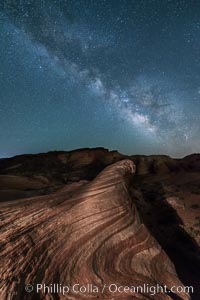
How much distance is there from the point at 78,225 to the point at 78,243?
1.68ft

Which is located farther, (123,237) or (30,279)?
(123,237)

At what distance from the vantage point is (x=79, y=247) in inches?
201

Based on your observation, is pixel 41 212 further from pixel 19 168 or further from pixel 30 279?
pixel 19 168

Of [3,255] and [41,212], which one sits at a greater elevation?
[41,212]

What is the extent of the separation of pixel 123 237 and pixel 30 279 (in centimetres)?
303

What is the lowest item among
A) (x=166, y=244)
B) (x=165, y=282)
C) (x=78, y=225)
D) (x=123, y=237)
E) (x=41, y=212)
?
(x=166, y=244)

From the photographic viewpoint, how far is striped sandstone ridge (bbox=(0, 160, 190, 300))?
3914 millimetres

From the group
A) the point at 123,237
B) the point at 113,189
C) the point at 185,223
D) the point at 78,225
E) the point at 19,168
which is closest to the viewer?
the point at 78,225

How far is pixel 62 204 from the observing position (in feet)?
19.4

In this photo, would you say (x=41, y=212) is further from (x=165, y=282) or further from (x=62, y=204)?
(x=165, y=282)

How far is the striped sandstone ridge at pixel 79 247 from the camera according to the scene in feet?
12.8

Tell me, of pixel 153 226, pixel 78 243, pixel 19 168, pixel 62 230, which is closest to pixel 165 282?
pixel 78 243

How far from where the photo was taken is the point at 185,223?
679 inches

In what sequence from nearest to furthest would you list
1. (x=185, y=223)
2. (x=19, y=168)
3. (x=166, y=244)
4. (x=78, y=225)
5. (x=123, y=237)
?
(x=78, y=225) → (x=123, y=237) → (x=166, y=244) → (x=185, y=223) → (x=19, y=168)
